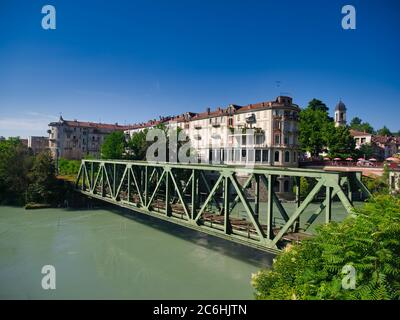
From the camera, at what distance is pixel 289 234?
12.4 metres

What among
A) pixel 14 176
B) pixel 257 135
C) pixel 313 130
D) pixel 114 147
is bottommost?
pixel 14 176

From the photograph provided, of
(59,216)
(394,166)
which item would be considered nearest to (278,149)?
(394,166)

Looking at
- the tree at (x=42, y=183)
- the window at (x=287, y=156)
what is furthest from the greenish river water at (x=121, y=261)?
the window at (x=287, y=156)

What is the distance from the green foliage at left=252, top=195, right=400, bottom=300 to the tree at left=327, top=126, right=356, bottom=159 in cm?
4579

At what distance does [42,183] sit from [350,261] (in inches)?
1394

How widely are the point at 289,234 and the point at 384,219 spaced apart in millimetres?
6053

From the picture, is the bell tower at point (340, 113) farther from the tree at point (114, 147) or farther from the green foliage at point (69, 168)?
the green foliage at point (69, 168)

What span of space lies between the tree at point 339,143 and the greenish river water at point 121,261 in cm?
3602

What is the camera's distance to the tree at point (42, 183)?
34.0 m

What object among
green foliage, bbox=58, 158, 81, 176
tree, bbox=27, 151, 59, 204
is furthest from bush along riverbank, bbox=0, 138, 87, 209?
green foliage, bbox=58, 158, 81, 176

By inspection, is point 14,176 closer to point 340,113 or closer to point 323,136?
point 323,136

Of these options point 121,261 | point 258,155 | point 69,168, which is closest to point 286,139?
point 258,155

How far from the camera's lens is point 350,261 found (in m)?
6.36
